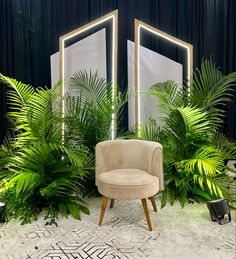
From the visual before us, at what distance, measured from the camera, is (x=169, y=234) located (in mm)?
2109

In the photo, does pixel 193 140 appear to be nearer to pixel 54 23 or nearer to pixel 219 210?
pixel 219 210

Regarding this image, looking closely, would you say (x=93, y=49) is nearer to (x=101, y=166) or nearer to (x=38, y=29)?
(x=38, y=29)

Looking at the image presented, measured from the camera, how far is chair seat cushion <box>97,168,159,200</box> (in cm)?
212

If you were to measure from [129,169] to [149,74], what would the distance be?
1.44 metres

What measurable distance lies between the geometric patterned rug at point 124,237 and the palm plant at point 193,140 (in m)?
0.27

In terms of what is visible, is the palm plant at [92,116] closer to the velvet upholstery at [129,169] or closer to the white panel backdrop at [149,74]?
the velvet upholstery at [129,169]

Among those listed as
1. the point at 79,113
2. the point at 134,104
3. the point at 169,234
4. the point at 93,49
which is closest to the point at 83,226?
the point at 169,234

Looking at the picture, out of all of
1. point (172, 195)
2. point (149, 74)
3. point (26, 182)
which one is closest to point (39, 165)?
point (26, 182)

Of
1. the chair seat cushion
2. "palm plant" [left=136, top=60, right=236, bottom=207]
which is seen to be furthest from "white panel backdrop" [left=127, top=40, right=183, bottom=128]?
the chair seat cushion

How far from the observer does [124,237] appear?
208 cm

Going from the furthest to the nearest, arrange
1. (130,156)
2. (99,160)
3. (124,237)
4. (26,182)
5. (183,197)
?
(183,197) < (130,156) < (99,160) < (26,182) < (124,237)

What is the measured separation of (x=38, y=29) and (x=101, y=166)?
204 cm

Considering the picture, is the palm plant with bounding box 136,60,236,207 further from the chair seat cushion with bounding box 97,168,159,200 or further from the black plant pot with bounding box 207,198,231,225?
the chair seat cushion with bounding box 97,168,159,200

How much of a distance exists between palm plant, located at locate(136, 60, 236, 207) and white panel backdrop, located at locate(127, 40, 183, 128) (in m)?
0.43
